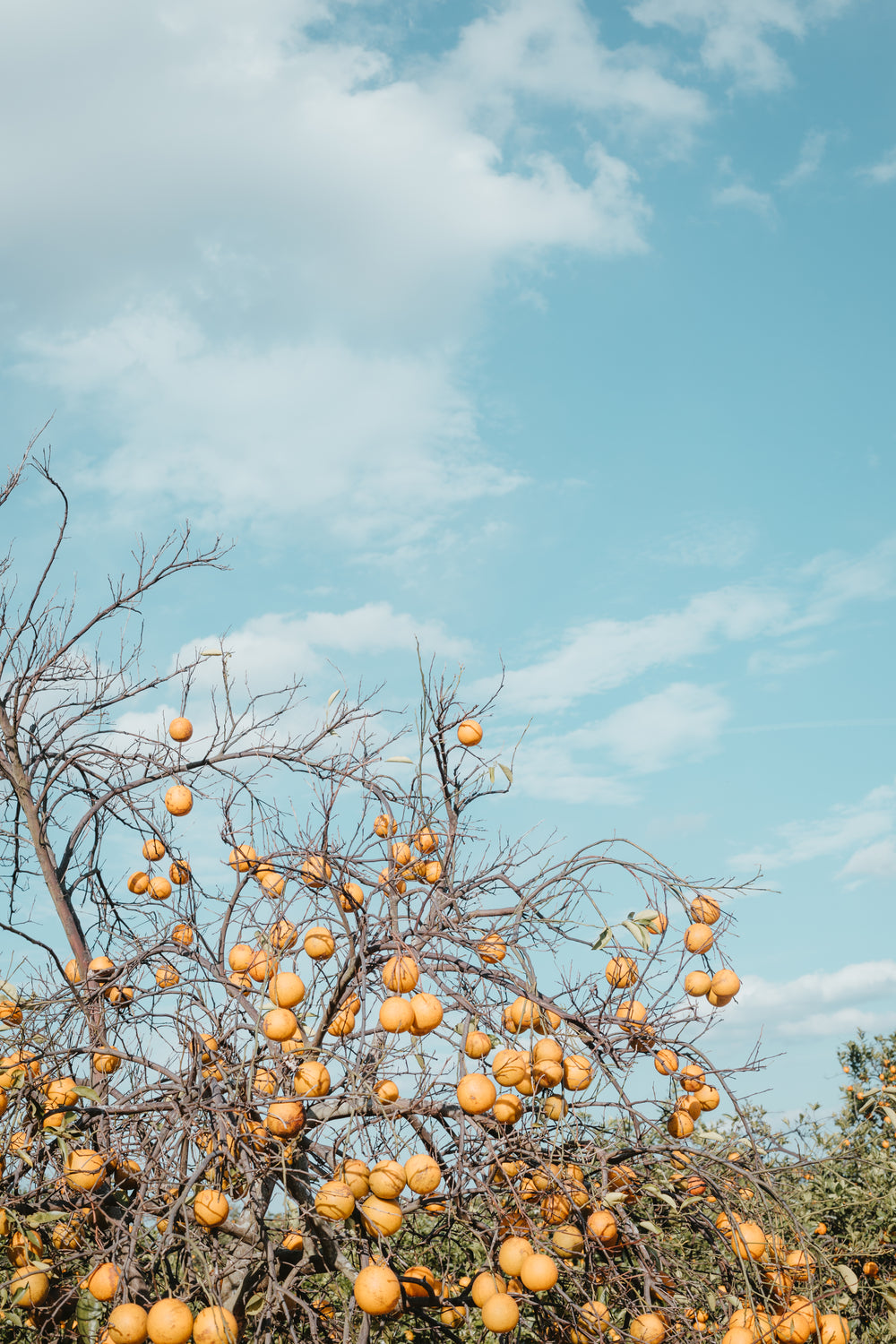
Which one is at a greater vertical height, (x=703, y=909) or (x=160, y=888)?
(x=160, y=888)

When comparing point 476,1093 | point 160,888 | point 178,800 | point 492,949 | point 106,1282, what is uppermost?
point 178,800

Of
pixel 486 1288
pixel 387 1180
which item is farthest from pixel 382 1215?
pixel 486 1288

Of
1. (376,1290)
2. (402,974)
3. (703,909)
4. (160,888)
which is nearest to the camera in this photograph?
(376,1290)

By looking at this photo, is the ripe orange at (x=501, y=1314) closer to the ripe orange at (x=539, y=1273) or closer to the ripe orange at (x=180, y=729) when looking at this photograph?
the ripe orange at (x=539, y=1273)

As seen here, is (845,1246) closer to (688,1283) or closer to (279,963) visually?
(688,1283)

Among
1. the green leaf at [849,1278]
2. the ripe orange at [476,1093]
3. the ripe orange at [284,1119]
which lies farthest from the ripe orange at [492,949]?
the green leaf at [849,1278]

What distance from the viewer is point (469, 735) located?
4.51 meters

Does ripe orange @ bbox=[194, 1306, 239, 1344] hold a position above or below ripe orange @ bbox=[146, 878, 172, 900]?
below

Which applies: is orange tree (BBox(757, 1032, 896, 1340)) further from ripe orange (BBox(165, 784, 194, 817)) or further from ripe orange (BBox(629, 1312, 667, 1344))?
ripe orange (BBox(165, 784, 194, 817))

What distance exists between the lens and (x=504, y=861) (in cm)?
399

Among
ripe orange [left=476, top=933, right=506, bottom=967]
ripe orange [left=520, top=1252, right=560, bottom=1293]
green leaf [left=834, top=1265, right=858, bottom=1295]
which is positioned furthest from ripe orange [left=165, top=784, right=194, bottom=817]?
green leaf [left=834, top=1265, right=858, bottom=1295]

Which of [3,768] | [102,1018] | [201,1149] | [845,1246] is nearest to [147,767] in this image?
[3,768]

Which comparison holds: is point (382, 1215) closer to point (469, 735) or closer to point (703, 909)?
point (703, 909)

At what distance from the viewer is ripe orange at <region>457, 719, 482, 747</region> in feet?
14.8
